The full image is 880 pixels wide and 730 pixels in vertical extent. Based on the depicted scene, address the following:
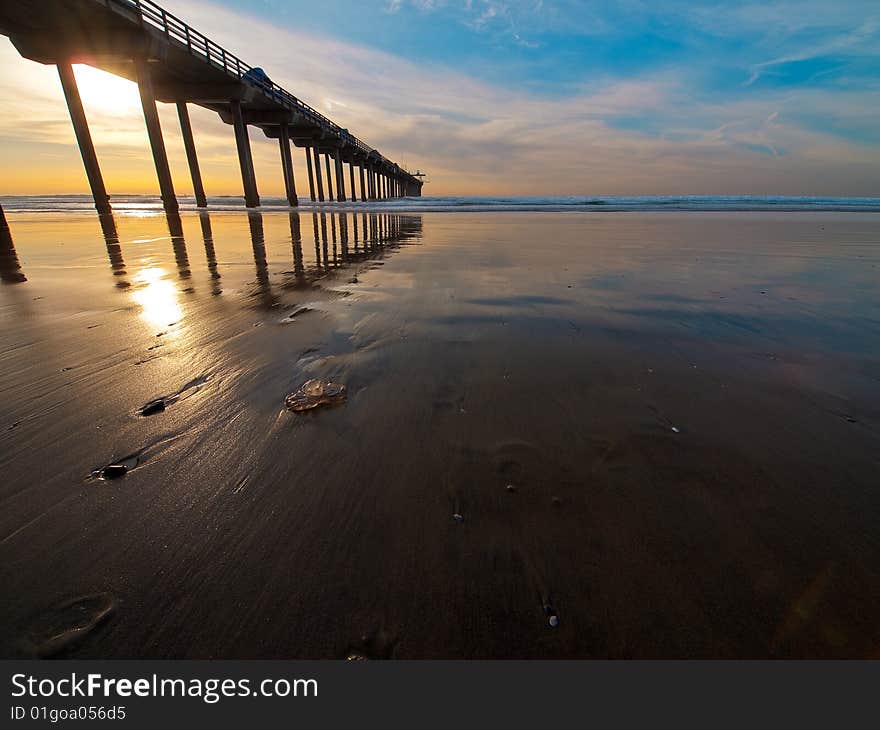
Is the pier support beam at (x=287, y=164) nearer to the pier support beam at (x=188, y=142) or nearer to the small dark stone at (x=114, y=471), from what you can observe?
the pier support beam at (x=188, y=142)

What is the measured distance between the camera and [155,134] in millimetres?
17719

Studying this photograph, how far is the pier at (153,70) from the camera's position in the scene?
46.5 feet

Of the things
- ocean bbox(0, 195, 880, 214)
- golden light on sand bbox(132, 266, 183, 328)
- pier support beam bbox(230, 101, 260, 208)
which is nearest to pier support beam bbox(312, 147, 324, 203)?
ocean bbox(0, 195, 880, 214)

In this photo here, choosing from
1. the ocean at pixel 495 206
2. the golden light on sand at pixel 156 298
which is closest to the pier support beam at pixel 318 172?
the ocean at pixel 495 206

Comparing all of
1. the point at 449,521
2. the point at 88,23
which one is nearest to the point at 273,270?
the point at 449,521

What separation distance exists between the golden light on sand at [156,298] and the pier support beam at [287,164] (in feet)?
95.3

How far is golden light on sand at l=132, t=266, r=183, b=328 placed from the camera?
3199mm

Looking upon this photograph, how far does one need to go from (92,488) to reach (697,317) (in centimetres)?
421

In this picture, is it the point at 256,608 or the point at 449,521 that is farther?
the point at 449,521

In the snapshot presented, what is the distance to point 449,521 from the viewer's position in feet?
4.01

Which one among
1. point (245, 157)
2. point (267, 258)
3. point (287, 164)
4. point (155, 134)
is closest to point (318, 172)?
point (287, 164)

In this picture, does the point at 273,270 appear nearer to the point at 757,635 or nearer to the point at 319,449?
the point at 319,449
